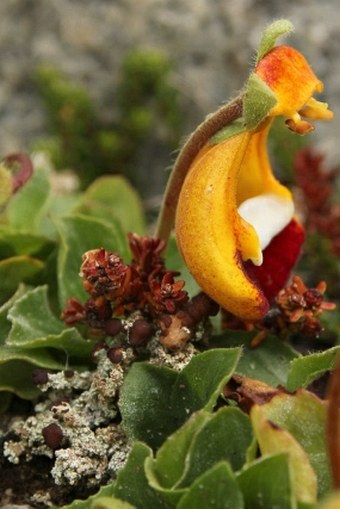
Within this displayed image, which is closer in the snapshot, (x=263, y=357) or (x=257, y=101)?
(x=257, y=101)

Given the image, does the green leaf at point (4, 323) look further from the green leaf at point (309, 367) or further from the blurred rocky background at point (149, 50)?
the blurred rocky background at point (149, 50)

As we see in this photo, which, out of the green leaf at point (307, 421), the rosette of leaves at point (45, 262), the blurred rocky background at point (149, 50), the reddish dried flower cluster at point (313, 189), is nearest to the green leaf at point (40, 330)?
the rosette of leaves at point (45, 262)

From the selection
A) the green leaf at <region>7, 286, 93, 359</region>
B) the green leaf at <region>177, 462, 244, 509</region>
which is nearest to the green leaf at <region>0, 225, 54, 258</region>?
the green leaf at <region>7, 286, 93, 359</region>

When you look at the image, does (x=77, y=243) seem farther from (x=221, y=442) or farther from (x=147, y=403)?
(x=221, y=442)

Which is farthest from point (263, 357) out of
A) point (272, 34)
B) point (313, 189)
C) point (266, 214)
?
point (313, 189)

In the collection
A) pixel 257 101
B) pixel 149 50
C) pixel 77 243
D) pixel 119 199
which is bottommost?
pixel 119 199

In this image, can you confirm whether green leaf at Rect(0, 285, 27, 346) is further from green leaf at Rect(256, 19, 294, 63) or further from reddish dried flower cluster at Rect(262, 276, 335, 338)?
green leaf at Rect(256, 19, 294, 63)
